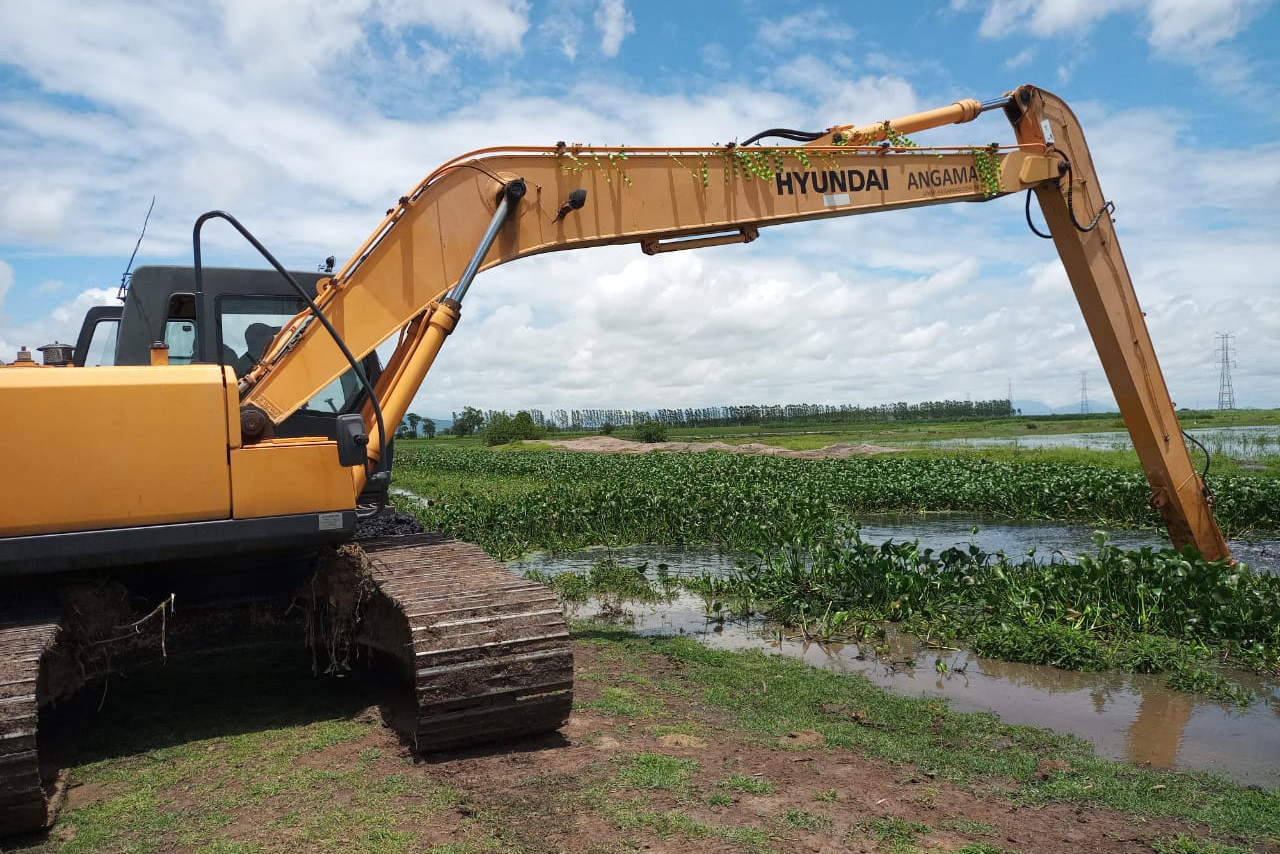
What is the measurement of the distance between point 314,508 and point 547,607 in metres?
1.47

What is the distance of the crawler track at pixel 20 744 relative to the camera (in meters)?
3.98

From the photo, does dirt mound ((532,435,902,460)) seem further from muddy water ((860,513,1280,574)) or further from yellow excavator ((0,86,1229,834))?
yellow excavator ((0,86,1229,834))

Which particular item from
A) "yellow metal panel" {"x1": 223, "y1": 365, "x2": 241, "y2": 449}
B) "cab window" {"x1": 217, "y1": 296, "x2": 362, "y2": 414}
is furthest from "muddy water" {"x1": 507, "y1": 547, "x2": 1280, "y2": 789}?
"yellow metal panel" {"x1": 223, "y1": 365, "x2": 241, "y2": 449}

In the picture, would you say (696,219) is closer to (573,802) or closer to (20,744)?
(573,802)

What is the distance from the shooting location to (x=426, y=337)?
6113 mm

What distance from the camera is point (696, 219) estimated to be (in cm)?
738

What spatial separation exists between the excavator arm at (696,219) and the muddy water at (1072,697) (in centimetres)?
302

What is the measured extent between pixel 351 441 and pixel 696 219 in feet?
11.5

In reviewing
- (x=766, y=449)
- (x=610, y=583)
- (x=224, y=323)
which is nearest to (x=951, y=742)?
(x=224, y=323)

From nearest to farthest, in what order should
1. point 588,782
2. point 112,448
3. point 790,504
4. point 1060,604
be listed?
point 588,782 → point 112,448 → point 1060,604 → point 790,504

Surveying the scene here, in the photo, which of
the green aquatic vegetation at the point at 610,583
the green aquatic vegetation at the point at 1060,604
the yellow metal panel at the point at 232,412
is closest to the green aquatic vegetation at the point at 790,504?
the green aquatic vegetation at the point at 610,583

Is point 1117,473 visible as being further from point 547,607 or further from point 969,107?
point 547,607

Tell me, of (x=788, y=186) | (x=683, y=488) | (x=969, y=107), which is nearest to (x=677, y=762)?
(x=788, y=186)

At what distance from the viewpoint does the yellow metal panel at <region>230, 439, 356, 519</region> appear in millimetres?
5062
